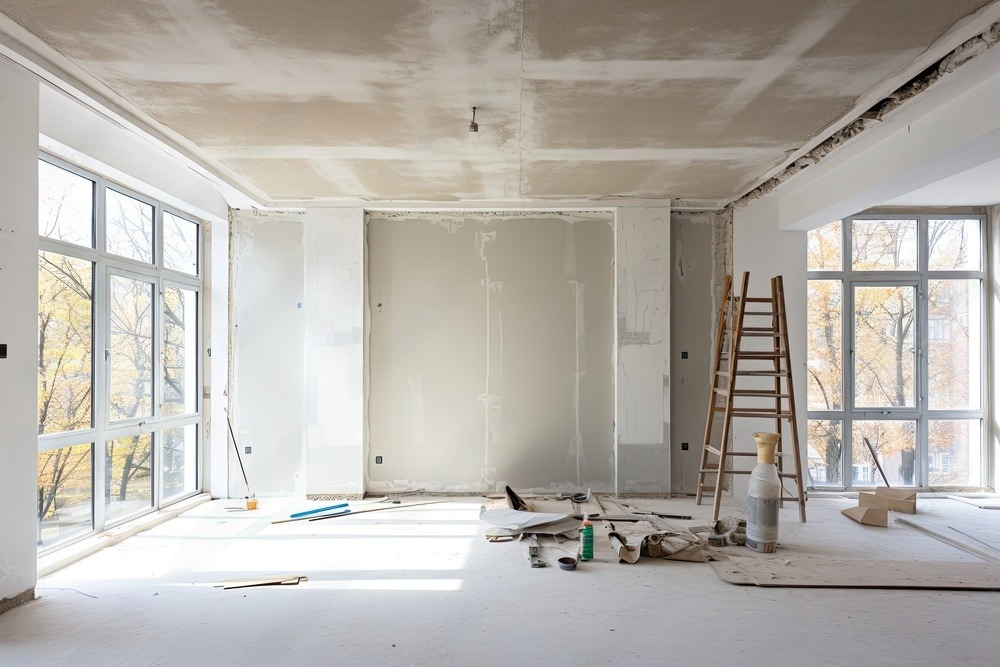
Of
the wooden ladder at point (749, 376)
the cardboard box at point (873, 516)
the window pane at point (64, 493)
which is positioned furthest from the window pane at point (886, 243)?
the window pane at point (64, 493)

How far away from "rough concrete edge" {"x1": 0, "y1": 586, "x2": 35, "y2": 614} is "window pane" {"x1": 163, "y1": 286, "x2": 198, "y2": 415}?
2090 mm

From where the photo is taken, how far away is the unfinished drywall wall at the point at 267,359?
558cm

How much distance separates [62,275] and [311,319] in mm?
2029

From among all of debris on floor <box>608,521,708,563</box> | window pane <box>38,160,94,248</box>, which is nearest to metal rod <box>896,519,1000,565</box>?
debris on floor <box>608,521,708,563</box>

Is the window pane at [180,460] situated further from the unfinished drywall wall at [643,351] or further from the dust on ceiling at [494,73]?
the unfinished drywall wall at [643,351]

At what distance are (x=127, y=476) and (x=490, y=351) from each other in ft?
10.9

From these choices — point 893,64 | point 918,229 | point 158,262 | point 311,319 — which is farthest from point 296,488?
point 918,229

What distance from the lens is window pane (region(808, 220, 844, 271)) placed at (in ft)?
19.5

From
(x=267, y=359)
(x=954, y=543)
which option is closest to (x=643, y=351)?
(x=954, y=543)

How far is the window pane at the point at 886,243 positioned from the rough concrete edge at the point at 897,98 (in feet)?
6.01

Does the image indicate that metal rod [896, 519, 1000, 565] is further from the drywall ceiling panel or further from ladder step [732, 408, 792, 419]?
the drywall ceiling panel

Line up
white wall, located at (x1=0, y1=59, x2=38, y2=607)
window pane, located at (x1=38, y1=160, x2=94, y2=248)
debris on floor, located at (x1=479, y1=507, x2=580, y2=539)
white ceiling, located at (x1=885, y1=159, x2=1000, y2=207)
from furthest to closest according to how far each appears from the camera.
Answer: white ceiling, located at (x1=885, y1=159, x2=1000, y2=207) → debris on floor, located at (x1=479, y1=507, x2=580, y2=539) → window pane, located at (x1=38, y1=160, x2=94, y2=248) → white wall, located at (x1=0, y1=59, x2=38, y2=607)

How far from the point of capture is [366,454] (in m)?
5.57

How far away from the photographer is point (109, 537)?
4.14 metres
